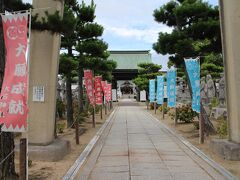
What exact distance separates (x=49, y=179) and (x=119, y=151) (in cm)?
371

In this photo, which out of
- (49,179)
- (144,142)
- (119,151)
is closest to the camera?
(49,179)

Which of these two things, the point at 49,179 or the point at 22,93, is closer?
the point at 22,93

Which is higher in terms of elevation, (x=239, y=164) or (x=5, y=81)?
(x=5, y=81)

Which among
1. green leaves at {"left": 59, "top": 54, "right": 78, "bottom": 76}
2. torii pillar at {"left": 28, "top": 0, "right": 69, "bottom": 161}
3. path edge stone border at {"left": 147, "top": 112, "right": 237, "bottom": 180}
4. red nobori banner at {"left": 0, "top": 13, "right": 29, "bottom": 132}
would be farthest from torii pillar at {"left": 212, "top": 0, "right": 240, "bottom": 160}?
green leaves at {"left": 59, "top": 54, "right": 78, "bottom": 76}

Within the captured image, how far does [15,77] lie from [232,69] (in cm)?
602

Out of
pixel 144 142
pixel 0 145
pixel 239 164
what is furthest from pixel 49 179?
Answer: pixel 144 142

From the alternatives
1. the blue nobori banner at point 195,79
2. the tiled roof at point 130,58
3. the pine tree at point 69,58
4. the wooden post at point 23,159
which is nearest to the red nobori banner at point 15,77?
→ the wooden post at point 23,159

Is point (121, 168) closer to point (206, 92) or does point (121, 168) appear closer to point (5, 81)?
point (5, 81)

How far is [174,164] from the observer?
9.22m

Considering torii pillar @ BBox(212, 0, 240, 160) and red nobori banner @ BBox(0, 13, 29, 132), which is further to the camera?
torii pillar @ BBox(212, 0, 240, 160)

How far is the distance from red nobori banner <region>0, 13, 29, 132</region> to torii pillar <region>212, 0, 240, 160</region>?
567 cm

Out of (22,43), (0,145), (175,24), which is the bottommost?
(0,145)

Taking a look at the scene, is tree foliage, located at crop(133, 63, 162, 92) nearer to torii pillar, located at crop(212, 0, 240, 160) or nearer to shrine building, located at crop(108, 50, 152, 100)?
shrine building, located at crop(108, 50, 152, 100)

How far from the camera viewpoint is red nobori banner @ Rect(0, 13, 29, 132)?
250 inches
